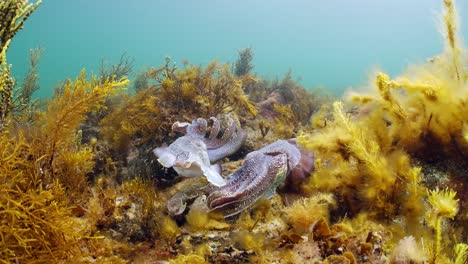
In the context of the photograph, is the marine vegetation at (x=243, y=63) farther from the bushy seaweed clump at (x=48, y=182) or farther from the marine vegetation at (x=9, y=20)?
the marine vegetation at (x=9, y=20)

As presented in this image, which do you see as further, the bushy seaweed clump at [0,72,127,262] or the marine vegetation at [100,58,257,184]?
the marine vegetation at [100,58,257,184]

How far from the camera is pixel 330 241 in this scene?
2652mm

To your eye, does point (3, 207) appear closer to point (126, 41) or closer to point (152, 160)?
point (152, 160)

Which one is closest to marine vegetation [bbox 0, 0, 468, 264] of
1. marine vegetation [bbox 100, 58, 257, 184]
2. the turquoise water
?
marine vegetation [bbox 100, 58, 257, 184]

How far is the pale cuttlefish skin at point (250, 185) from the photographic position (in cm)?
343

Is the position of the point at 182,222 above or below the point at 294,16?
below

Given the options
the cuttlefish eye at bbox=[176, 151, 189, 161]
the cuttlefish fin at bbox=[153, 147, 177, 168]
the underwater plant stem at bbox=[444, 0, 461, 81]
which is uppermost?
the underwater plant stem at bbox=[444, 0, 461, 81]

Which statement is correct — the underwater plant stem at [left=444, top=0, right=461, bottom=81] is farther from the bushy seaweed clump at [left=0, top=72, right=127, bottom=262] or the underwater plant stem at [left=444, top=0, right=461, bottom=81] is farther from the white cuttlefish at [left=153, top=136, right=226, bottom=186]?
the bushy seaweed clump at [left=0, top=72, right=127, bottom=262]

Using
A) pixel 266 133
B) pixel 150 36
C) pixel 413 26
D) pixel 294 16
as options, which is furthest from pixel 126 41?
pixel 266 133

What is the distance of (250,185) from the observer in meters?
3.44

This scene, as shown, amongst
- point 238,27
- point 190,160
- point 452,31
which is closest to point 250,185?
point 190,160

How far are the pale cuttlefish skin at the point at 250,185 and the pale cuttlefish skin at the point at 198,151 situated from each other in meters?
0.15

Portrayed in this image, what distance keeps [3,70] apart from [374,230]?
139 inches

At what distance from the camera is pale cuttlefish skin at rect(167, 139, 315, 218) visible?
343cm
